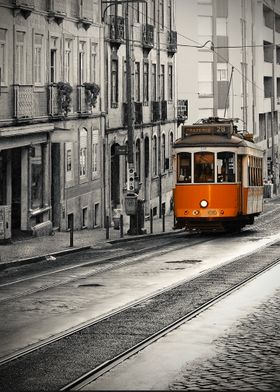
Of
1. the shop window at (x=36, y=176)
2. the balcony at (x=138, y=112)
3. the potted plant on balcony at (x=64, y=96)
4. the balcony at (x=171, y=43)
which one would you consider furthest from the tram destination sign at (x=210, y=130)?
the balcony at (x=171, y=43)

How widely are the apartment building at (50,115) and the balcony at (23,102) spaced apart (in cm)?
3

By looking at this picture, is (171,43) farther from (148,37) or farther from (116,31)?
(116,31)

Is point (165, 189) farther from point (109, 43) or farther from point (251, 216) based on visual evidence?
point (251, 216)

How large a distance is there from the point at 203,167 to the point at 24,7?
7.63 meters

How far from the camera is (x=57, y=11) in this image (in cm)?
4103

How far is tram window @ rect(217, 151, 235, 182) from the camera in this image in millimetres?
39250

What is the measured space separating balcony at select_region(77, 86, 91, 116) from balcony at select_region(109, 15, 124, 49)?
4799 millimetres

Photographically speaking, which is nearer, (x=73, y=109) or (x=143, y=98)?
(x=73, y=109)

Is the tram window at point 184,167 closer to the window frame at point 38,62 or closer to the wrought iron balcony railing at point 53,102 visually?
the wrought iron balcony railing at point 53,102

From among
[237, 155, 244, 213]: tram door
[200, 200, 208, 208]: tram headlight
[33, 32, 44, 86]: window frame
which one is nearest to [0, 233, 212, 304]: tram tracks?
[200, 200, 208, 208]: tram headlight

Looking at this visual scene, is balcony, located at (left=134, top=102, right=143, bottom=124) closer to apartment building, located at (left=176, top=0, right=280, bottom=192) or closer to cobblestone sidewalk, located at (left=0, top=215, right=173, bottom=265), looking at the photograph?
cobblestone sidewalk, located at (left=0, top=215, right=173, bottom=265)

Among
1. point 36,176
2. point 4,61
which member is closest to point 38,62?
point 36,176

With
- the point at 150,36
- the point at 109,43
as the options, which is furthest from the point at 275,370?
the point at 150,36

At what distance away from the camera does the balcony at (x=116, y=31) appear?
162ft
